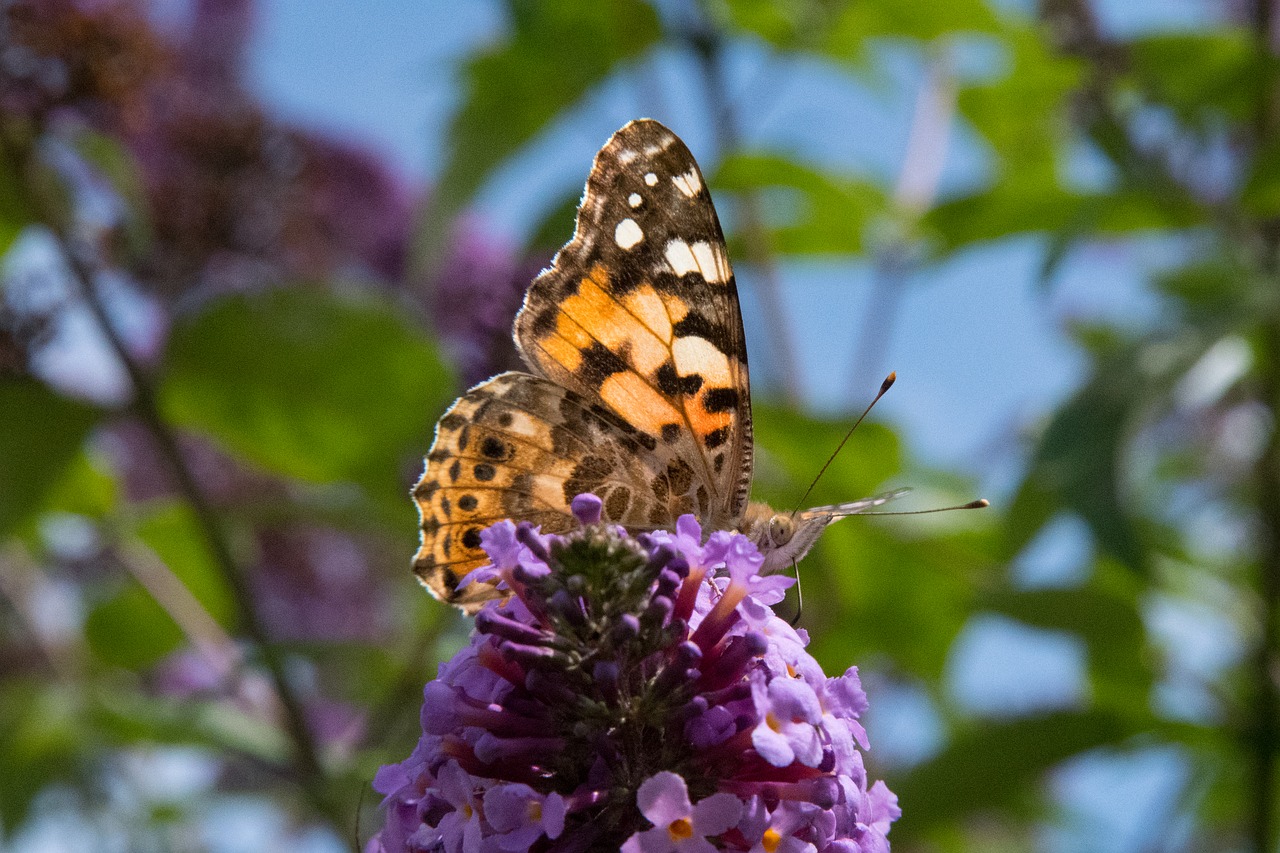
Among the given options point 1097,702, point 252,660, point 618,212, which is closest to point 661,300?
point 618,212

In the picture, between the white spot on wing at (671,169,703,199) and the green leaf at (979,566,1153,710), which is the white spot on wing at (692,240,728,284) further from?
the green leaf at (979,566,1153,710)

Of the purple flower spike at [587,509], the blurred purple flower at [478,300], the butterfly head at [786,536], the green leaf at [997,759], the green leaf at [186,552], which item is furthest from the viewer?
the green leaf at [186,552]

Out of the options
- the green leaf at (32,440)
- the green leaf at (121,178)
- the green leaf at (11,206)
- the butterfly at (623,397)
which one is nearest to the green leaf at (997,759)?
the butterfly at (623,397)

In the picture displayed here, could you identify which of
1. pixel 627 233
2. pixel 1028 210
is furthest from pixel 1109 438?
pixel 627 233

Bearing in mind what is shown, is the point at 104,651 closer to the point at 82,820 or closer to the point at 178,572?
the point at 178,572

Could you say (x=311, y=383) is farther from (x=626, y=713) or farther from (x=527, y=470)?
(x=626, y=713)

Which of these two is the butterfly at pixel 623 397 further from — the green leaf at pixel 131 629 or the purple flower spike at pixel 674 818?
the green leaf at pixel 131 629
